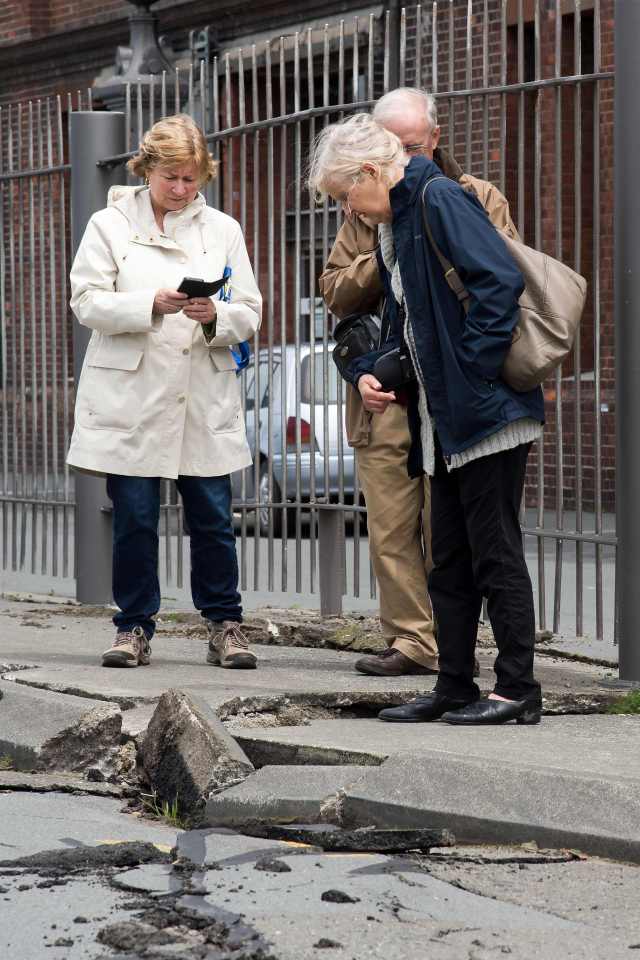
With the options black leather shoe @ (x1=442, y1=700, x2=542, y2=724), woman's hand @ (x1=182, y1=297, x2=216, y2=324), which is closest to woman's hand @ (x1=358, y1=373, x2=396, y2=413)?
woman's hand @ (x1=182, y1=297, x2=216, y2=324)

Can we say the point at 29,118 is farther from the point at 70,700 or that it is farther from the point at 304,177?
the point at 70,700

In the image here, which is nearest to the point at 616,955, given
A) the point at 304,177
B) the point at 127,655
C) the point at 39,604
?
the point at 127,655

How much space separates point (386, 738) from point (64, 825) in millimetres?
997

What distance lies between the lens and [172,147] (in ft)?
19.8

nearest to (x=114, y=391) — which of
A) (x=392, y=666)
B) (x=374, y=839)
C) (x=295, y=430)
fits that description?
(x=392, y=666)

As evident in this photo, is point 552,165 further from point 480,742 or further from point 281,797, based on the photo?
point 281,797

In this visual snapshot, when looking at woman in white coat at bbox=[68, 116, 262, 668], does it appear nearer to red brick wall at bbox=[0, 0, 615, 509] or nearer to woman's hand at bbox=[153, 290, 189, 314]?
woman's hand at bbox=[153, 290, 189, 314]

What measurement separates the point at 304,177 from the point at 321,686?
2741 mm

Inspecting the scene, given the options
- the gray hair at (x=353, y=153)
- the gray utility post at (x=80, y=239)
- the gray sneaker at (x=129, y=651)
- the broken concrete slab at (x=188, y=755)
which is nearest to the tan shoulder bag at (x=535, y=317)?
the gray hair at (x=353, y=153)

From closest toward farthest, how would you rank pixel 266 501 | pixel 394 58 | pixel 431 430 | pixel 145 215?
pixel 431 430, pixel 145 215, pixel 394 58, pixel 266 501

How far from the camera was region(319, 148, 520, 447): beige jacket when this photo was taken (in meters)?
5.72

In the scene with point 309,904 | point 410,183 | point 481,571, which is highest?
point 410,183

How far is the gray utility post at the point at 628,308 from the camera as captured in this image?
5.94 meters

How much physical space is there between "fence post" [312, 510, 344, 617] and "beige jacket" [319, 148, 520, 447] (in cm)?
135
